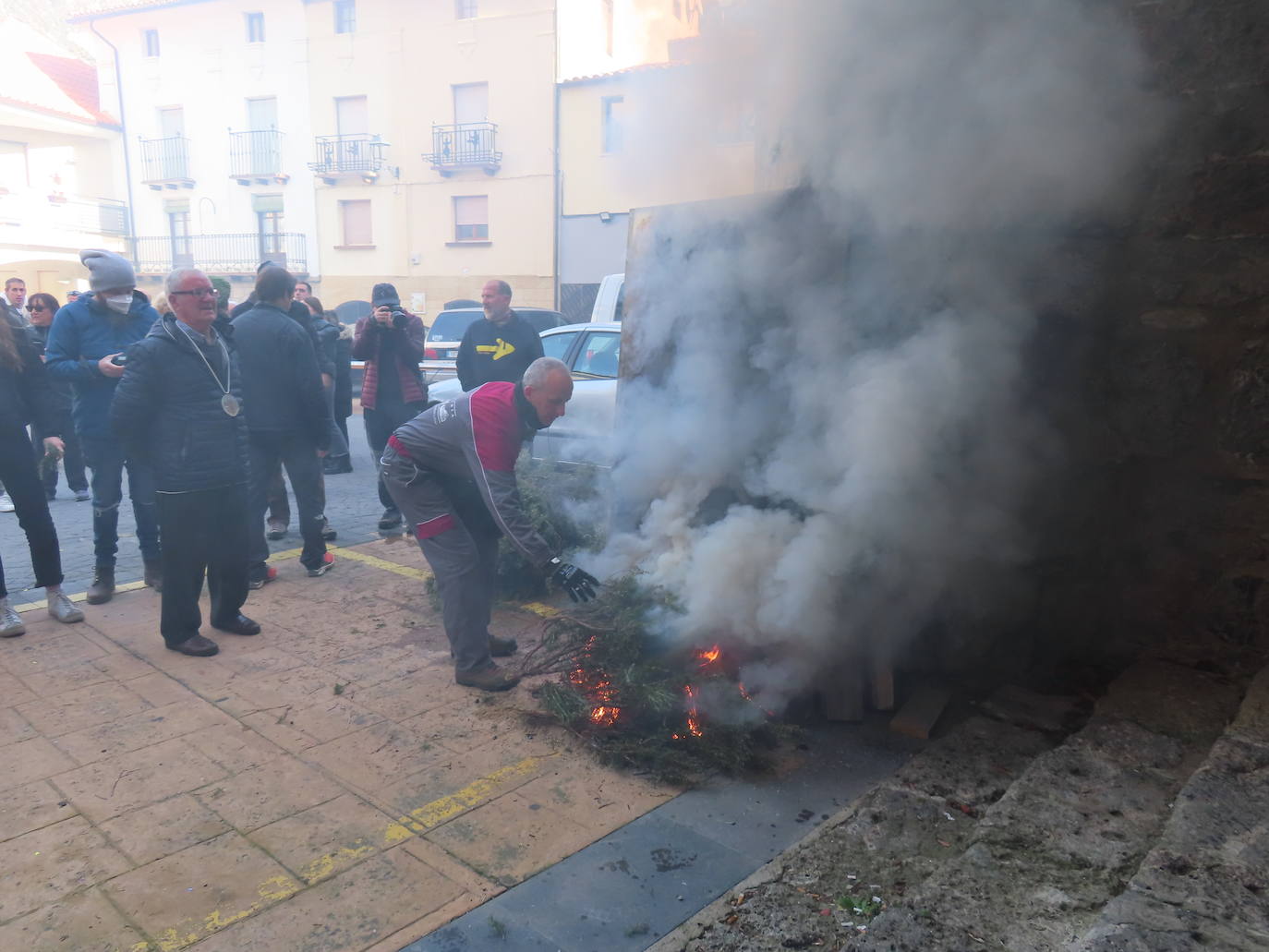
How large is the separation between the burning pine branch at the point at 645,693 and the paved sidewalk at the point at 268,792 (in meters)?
0.13

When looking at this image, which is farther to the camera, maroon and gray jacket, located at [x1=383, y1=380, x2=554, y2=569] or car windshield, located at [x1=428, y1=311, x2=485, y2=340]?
car windshield, located at [x1=428, y1=311, x2=485, y2=340]

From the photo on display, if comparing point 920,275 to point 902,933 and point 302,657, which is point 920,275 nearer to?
point 902,933

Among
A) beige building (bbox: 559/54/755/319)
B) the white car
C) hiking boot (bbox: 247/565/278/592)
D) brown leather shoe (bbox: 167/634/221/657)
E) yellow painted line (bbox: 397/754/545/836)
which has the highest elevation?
beige building (bbox: 559/54/755/319)

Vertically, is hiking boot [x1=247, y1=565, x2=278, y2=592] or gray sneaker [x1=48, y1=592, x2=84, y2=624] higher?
gray sneaker [x1=48, y1=592, x2=84, y2=624]

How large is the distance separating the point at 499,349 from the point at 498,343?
0.15ft

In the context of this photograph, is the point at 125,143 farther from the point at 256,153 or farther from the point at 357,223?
the point at 357,223

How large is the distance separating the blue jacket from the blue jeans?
0.07 metres

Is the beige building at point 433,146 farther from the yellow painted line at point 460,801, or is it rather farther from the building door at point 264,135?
the yellow painted line at point 460,801

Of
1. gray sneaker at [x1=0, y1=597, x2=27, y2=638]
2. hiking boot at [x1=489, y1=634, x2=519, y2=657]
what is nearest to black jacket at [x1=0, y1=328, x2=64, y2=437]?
gray sneaker at [x1=0, y1=597, x2=27, y2=638]

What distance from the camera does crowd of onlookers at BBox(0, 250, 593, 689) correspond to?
4.07 metres

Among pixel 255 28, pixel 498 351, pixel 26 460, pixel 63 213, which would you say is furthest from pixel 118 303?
pixel 63 213

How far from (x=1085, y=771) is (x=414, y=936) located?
2.34m

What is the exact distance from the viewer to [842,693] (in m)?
3.84

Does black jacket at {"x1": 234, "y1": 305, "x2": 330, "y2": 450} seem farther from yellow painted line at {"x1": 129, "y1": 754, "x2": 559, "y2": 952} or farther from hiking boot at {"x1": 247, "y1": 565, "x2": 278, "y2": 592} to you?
yellow painted line at {"x1": 129, "y1": 754, "x2": 559, "y2": 952}
